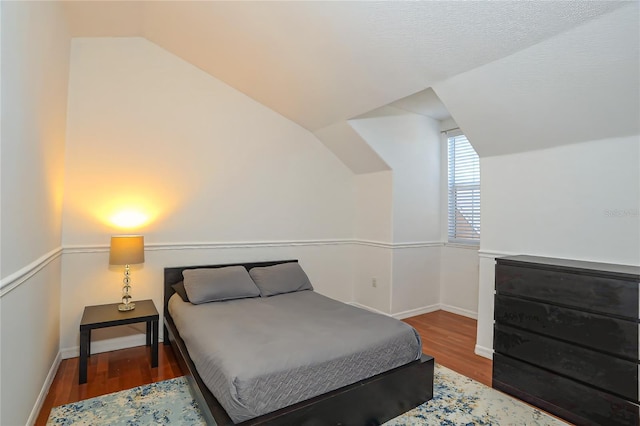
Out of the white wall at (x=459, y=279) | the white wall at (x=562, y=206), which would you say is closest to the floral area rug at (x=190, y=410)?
the white wall at (x=562, y=206)

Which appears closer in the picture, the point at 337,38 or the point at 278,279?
the point at 337,38

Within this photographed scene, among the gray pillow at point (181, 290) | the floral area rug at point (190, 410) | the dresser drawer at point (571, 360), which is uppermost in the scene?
the gray pillow at point (181, 290)

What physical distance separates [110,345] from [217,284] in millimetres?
1133

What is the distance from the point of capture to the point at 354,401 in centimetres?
194

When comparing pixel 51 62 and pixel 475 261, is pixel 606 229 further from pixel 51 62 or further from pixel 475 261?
pixel 51 62

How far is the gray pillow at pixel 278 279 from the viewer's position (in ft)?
11.1

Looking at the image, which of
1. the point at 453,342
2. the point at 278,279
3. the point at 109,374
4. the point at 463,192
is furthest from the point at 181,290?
the point at 463,192

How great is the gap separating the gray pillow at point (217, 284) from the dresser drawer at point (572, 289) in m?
2.19

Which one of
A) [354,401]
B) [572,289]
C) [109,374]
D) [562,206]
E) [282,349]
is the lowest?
[109,374]

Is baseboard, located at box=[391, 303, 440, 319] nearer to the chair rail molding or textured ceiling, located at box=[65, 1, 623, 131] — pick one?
textured ceiling, located at box=[65, 1, 623, 131]

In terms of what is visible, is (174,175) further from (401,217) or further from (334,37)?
(401,217)

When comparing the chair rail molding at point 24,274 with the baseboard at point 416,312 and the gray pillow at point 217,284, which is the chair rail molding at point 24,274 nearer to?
the gray pillow at point 217,284

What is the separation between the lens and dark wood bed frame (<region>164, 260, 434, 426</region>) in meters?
1.73

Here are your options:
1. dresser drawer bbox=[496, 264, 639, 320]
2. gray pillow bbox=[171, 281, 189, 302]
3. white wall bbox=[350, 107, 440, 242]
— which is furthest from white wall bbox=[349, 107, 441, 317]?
gray pillow bbox=[171, 281, 189, 302]
